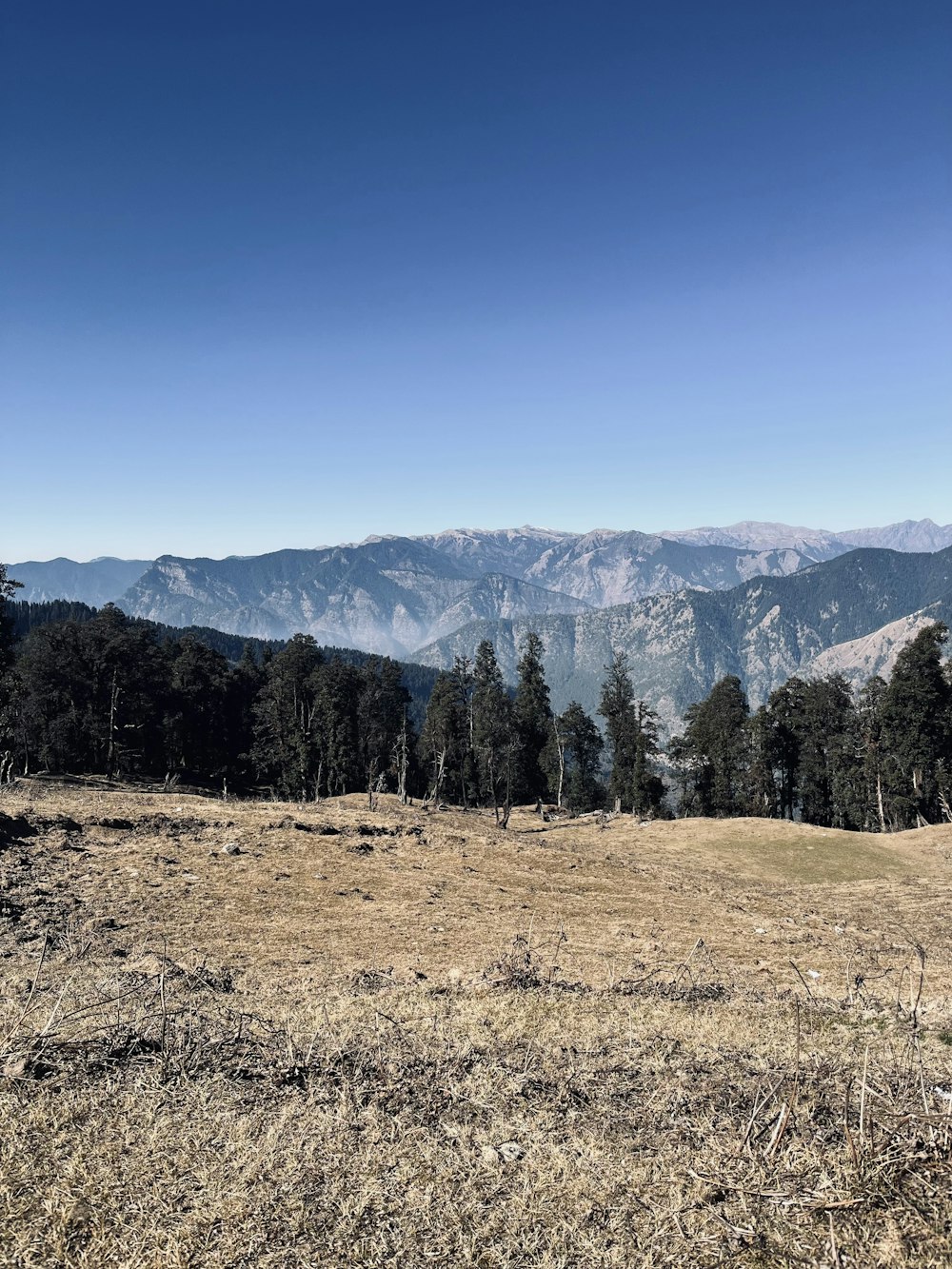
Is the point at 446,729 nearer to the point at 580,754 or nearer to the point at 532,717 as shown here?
the point at 532,717

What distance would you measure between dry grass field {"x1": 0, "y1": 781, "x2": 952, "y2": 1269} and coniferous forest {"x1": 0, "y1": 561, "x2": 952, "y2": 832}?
113 feet

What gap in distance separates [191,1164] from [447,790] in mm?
73736

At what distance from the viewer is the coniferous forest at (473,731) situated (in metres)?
57.2

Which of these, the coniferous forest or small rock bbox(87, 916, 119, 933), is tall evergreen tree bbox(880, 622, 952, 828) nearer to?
the coniferous forest

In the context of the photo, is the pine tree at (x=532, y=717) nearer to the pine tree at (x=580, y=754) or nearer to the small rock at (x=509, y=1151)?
the pine tree at (x=580, y=754)

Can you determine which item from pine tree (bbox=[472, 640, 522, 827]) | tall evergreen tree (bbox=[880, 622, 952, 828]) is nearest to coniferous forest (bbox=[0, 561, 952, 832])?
tall evergreen tree (bbox=[880, 622, 952, 828])

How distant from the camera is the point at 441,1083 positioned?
8008 mm

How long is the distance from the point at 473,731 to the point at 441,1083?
201ft

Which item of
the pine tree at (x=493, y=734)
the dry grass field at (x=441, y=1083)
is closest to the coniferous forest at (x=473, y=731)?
the pine tree at (x=493, y=734)

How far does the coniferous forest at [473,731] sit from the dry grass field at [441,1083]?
34484 millimetres

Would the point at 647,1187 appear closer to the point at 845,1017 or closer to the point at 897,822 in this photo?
the point at 845,1017

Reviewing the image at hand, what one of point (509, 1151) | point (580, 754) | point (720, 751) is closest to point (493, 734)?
point (580, 754)

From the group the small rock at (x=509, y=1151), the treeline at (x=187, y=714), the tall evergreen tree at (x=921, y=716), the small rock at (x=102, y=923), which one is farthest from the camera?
the treeline at (x=187, y=714)

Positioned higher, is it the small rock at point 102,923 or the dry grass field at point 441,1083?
the dry grass field at point 441,1083
